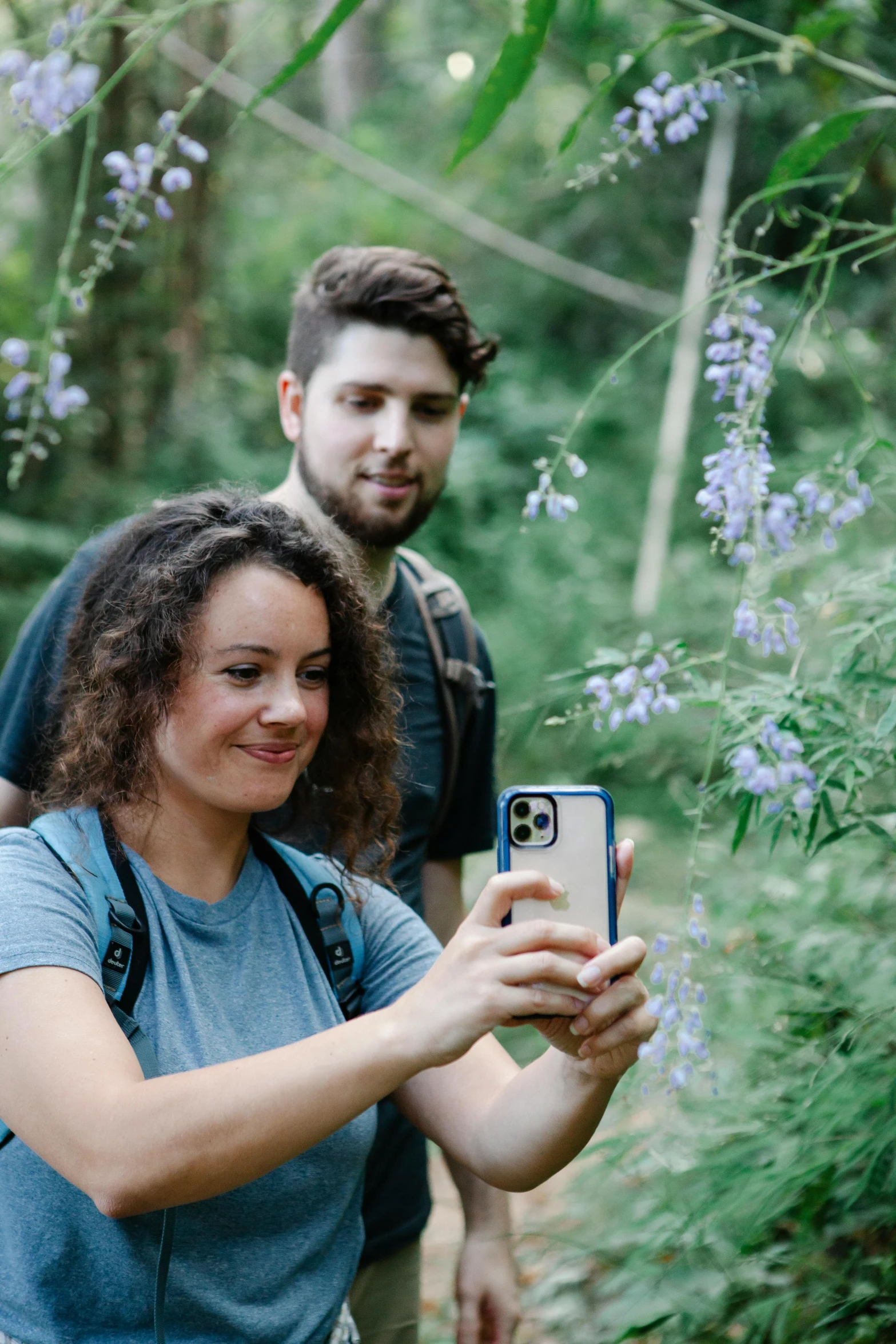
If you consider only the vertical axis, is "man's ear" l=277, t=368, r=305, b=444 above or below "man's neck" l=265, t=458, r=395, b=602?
above

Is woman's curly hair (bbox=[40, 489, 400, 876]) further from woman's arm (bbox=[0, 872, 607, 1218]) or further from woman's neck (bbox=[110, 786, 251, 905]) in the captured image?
woman's arm (bbox=[0, 872, 607, 1218])

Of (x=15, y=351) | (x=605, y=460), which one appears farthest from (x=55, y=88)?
(x=605, y=460)

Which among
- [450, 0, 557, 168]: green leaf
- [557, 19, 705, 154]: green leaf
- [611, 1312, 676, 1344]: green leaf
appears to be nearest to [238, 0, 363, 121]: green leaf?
[450, 0, 557, 168]: green leaf

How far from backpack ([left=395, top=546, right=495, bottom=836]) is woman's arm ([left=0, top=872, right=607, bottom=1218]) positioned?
1136mm

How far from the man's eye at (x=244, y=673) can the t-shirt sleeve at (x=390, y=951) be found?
367mm

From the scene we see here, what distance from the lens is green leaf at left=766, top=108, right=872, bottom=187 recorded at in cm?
163

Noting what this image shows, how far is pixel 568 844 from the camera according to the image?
1.36 m

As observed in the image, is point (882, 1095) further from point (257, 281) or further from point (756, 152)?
point (257, 281)

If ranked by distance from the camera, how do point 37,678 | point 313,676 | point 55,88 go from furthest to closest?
Answer: point 37,678
point 55,88
point 313,676

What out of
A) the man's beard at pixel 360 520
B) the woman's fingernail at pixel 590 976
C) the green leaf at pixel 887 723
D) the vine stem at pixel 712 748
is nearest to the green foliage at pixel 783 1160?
the vine stem at pixel 712 748

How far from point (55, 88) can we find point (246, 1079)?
137 centimetres

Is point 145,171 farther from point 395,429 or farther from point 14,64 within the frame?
point 395,429

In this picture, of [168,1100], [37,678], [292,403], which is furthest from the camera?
[292,403]

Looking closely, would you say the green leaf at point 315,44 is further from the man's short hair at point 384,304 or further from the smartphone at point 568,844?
the man's short hair at point 384,304
